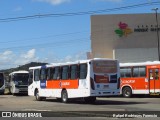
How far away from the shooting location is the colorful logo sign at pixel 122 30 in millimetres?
73938

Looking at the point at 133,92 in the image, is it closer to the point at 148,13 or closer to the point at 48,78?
the point at 48,78

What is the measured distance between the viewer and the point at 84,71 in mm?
27625

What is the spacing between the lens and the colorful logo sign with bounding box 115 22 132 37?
73.9 meters

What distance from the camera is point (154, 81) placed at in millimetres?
33406

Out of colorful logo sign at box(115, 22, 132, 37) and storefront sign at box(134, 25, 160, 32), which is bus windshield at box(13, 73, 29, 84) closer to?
colorful logo sign at box(115, 22, 132, 37)

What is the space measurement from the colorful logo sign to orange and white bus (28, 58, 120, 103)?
4312 centimetres

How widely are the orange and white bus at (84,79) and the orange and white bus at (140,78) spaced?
6398 mm

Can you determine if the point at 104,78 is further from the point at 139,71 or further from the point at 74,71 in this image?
the point at 139,71

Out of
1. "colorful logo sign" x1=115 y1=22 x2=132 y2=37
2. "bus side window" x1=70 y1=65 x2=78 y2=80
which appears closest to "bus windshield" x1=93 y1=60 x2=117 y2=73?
"bus side window" x1=70 y1=65 x2=78 y2=80

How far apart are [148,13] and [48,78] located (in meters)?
45.5

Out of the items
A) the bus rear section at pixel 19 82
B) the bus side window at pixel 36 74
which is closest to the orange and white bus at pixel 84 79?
the bus side window at pixel 36 74

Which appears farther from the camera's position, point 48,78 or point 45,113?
point 48,78

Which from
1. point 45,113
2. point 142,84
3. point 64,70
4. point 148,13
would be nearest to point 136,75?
point 142,84

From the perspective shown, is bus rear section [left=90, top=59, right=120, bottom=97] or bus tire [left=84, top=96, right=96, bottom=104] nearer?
bus rear section [left=90, top=59, right=120, bottom=97]
